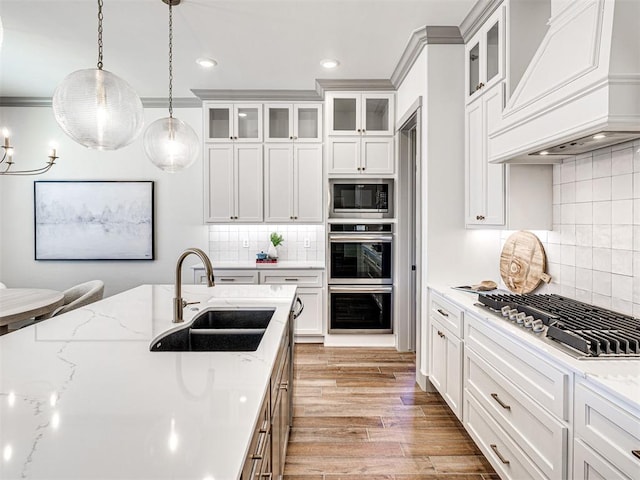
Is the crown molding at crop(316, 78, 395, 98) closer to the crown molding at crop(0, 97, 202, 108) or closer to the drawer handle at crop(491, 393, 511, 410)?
the crown molding at crop(0, 97, 202, 108)

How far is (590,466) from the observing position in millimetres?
1249

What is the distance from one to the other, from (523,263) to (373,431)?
152 cm

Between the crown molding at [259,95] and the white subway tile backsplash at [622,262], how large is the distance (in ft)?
10.8

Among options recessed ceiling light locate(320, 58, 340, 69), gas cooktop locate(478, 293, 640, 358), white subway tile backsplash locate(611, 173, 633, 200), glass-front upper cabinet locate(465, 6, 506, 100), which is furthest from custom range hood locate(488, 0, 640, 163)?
recessed ceiling light locate(320, 58, 340, 69)

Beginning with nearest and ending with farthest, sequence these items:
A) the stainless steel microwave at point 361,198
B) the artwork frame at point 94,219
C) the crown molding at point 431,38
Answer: the crown molding at point 431,38
the stainless steel microwave at point 361,198
the artwork frame at point 94,219

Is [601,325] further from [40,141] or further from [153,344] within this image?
[40,141]

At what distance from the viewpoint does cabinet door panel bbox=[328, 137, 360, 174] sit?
13.1 feet

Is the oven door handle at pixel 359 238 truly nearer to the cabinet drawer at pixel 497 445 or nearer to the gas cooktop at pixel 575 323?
the gas cooktop at pixel 575 323

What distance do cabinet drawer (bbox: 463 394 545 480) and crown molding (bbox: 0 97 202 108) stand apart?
4263 mm

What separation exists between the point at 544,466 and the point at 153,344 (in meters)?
1.62

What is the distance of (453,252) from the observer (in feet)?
9.69

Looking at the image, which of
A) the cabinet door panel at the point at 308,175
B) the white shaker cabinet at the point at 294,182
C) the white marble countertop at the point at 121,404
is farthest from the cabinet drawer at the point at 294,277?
the white marble countertop at the point at 121,404

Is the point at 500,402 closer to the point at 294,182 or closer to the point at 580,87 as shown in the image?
the point at 580,87

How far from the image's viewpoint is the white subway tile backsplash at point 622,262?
1.79 meters
